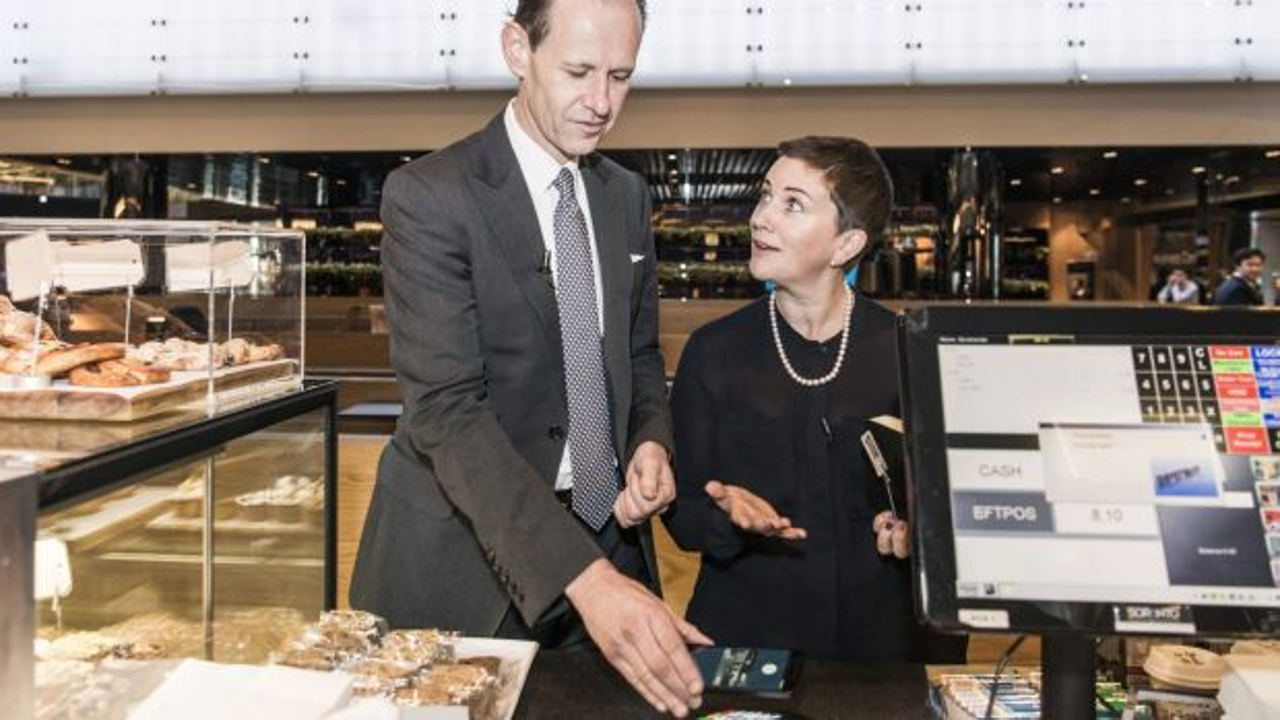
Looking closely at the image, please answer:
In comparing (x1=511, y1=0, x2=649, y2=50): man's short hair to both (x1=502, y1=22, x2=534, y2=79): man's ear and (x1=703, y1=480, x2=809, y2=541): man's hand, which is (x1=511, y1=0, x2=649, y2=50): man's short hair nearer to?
(x1=502, y1=22, x2=534, y2=79): man's ear

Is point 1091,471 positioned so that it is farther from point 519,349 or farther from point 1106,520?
point 519,349

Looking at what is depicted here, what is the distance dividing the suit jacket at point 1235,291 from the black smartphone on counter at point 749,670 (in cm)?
445

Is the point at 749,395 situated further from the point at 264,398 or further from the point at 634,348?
the point at 264,398

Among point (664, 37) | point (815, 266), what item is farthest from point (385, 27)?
point (815, 266)

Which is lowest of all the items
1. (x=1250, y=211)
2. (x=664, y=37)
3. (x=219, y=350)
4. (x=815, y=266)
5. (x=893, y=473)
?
(x=893, y=473)

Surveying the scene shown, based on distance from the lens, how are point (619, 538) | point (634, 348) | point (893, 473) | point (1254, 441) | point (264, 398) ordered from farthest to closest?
point (634, 348)
point (619, 538)
point (264, 398)
point (893, 473)
point (1254, 441)

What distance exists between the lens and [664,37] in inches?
178

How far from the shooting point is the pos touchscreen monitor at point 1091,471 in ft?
2.85

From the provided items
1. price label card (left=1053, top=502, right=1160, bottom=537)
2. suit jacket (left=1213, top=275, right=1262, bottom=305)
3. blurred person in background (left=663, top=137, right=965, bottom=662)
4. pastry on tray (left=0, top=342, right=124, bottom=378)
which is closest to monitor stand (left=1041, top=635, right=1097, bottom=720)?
price label card (left=1053, top=502, right=1160, bottom=537)

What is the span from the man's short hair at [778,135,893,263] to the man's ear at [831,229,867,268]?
0.03ft

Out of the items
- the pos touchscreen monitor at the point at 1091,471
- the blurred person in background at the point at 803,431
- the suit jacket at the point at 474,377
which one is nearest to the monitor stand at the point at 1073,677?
the pos touchscreen monitor at the point at 1091,471

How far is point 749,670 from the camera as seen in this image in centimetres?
125

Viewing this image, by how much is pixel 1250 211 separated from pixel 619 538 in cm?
449

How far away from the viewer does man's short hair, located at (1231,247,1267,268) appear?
501 cm
